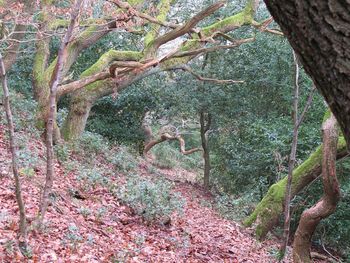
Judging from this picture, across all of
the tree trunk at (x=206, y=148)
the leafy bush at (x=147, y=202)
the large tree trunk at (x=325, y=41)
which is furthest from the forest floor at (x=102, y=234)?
the tree trunk at (x=206, y=148)

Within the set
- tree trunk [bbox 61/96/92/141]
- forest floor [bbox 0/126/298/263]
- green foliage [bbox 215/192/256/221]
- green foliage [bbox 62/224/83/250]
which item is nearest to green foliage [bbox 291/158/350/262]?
green foliage [bbox 215/192/256/221]

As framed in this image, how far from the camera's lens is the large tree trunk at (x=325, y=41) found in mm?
1189

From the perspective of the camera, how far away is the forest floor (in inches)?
196

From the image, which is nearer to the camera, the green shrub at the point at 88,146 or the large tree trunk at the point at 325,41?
the large tree trunk at the point at 325,41

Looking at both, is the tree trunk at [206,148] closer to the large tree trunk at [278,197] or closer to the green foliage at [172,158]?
the green foliage at [172,158]

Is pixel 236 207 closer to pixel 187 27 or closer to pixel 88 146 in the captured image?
pixel 88 146

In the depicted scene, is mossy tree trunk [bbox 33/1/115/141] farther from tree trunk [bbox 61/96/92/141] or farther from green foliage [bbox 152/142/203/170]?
green foliage [bbox 152/142/203/170]

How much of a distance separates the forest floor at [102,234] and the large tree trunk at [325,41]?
12.4 feet

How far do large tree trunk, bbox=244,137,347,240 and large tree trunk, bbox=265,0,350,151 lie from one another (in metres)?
8.24

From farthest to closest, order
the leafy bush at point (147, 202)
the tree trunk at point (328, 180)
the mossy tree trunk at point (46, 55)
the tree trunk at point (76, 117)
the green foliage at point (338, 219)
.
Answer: the tree trunk at point (76, 117)
the green foliage at point (338, 219)
the mossy tree trunk at point (46, 55)
the leafy bush at point (147, 202)
the tree trunk at point (328, 180)

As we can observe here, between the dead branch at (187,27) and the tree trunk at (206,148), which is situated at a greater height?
the dead branch at (187,27)

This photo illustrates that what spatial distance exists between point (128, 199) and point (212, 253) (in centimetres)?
172

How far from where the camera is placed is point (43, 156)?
9273 mm

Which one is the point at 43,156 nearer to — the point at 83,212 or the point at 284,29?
the point at 83,212
